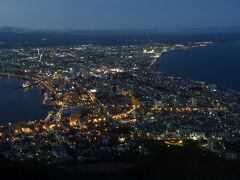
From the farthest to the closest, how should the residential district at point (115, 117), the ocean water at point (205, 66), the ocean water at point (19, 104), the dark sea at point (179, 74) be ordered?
the ocean water at point (205, 66), the dark sea at point (179, 74), the ocean water at point (19, 104), the residential district at point (115, 117)

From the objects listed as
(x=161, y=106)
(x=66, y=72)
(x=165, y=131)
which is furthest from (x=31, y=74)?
(x=165, y=131)

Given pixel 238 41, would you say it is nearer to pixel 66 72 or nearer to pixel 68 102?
pixel 66 72

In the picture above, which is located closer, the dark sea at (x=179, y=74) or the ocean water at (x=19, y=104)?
the ocean water at (x=19, y=104)

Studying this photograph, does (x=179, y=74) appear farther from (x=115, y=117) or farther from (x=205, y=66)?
(x=115, y=117)

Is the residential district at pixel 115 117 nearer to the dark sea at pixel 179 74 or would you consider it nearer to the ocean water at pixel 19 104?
the ocean water at pixel 19 104

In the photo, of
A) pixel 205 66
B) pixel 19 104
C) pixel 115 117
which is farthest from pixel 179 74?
pixel 115 117

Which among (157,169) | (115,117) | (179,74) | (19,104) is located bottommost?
(179,74)

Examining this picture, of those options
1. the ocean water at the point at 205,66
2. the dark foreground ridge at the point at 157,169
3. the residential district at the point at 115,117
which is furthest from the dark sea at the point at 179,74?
the dark foreground ridge at the point at 157,169
